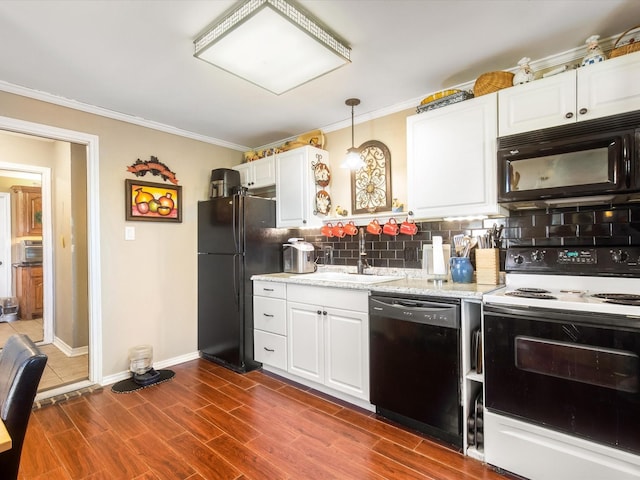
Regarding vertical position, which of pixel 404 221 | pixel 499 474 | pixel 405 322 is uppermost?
pixel 404 221

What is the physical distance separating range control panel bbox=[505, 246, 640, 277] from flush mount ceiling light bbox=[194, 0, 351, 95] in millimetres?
1646

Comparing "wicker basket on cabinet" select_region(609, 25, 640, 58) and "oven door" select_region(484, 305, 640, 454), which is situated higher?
"wicker basket on cabinet" select_region(609, 25, 640, 58)

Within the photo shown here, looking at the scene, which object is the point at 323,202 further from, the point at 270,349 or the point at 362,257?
the point at 270,349

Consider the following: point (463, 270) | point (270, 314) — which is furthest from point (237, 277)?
point (463, 270)

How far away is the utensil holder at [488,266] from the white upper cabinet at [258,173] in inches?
82.3

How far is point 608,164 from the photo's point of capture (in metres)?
1.68

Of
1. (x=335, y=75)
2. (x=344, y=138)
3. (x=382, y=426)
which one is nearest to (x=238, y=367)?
(x=382, y=426)

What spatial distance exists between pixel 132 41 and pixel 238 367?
104 inches

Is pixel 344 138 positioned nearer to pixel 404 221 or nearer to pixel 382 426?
pixel 404 221

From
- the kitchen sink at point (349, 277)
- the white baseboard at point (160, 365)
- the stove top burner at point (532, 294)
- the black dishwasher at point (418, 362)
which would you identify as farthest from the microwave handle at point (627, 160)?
the white baseboard at point (160, 365)

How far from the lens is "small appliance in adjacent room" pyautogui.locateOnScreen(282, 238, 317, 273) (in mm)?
3211

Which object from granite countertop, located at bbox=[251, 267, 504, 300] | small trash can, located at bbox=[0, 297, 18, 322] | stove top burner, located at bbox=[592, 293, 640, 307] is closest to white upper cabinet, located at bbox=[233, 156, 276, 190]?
granite countertop, located at bbox=[251, 267, 504, 300]

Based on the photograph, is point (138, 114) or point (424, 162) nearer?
point (424, 162)

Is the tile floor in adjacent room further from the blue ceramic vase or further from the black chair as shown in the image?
the blue ceramic vase
